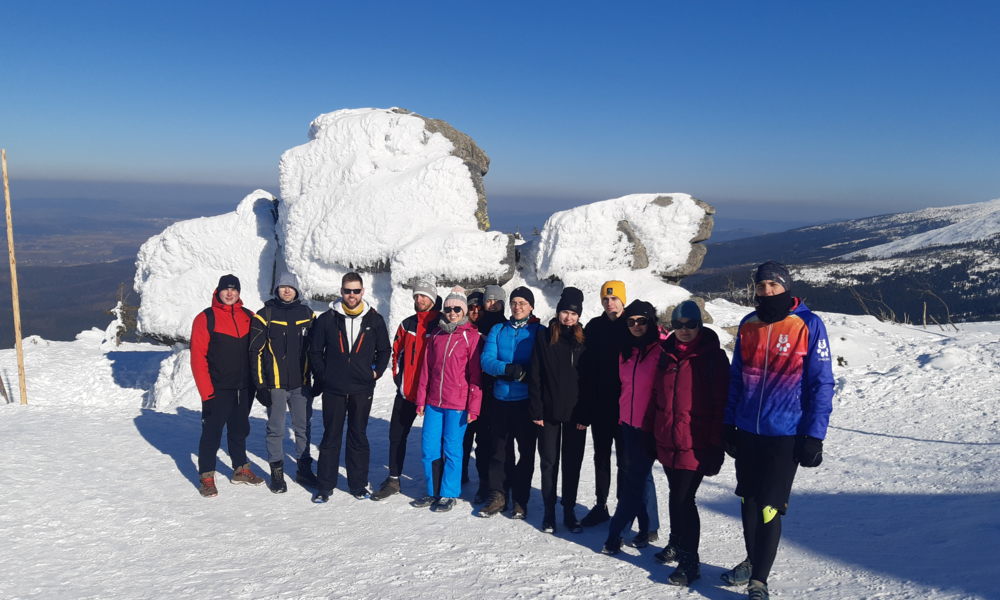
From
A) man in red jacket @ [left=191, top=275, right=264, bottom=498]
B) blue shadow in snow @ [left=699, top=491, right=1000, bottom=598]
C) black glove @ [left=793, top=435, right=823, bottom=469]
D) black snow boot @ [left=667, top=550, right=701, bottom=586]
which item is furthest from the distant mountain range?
man in red jacket @ [left=191, top=275, right=264, bottom=498]

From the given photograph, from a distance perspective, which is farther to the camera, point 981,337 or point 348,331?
point 981,337

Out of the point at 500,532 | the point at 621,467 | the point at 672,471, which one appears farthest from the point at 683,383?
the point at 500,532

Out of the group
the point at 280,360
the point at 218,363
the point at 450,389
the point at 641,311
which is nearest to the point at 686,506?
the point at 641,311

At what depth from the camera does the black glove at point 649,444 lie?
4199mm

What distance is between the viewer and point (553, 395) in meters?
4.85

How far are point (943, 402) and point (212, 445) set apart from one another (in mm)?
10705

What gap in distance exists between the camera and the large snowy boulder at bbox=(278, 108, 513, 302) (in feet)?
41.8

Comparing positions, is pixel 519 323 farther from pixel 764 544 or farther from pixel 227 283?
pixel 227 283

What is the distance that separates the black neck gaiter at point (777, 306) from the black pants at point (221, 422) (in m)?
5.01

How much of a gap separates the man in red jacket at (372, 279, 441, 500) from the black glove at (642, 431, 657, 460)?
223cm

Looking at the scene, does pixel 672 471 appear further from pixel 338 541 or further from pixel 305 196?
pixel 305 196

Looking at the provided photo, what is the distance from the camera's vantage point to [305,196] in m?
Answer: 14.1

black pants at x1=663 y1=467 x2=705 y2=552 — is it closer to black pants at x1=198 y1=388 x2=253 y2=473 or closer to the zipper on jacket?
the zipper on jacket

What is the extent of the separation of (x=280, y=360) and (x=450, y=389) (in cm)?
182
